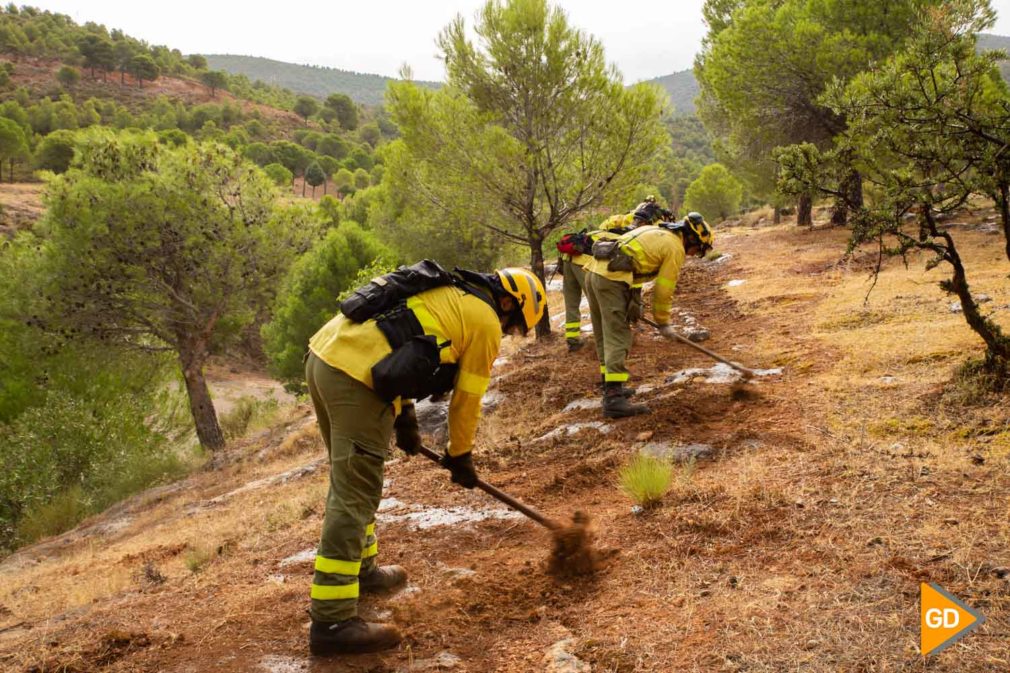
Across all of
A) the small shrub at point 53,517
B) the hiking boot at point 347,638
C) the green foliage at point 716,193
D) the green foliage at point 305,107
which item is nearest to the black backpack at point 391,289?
the hiking boot at point 347,638

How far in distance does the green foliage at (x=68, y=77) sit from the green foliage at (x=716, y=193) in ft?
258

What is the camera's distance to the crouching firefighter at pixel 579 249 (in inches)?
325

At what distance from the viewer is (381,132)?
103875mm

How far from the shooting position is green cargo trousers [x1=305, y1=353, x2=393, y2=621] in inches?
121

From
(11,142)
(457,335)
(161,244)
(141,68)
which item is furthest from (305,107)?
(457,335)

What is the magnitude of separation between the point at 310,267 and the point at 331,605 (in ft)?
49.7

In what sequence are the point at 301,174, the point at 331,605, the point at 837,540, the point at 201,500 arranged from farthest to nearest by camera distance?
the point at 301,174
the point at 201,500
the point at 837,540
the point at 331,605

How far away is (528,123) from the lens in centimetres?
1024

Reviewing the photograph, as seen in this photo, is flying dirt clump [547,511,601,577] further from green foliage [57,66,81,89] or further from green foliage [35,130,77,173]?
green foliage [57,66,81,89]

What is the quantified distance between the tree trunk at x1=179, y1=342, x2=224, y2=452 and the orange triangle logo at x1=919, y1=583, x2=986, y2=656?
14.2 metres

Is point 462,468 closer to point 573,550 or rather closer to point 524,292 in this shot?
point 573,550

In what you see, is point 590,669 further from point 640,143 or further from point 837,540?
point 640,143

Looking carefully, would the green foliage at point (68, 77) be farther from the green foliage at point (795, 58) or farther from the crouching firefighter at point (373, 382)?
the crouching firefighter at point (373, 382)

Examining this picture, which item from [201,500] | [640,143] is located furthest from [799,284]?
[201,500]
